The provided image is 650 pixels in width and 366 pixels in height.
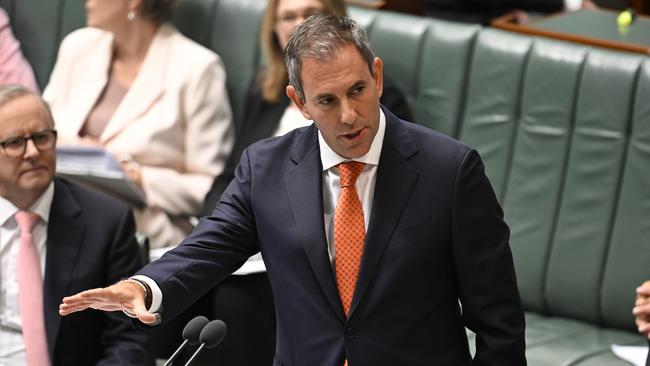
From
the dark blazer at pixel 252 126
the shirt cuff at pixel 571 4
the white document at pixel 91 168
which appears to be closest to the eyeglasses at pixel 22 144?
the white document at pixel 91 168

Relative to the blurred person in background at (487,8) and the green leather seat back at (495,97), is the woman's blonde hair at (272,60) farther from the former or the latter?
the blurred person in background at (487,8)

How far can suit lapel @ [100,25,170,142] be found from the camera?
3754mm

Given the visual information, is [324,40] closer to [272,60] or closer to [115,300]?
[115,300]

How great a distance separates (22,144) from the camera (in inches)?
113

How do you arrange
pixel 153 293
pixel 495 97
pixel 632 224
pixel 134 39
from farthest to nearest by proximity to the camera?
pixel 134 39
pixel 495 97
pixel 632 224
pixel 153 293

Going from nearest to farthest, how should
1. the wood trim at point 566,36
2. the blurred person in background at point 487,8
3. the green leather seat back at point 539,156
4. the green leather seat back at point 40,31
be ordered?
1. the green leather seat back at point 539,156
2. the wood trim at point 566,36
3. the green leather seat back at point 40,31
4. the blurred person in background at point 487,8

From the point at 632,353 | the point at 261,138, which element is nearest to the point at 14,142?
the point at 261,138

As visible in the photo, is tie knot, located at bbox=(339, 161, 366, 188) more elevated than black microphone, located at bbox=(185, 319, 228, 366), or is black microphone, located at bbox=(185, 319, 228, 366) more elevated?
tie knot, located at bbox=(339, 161, 366, 188)

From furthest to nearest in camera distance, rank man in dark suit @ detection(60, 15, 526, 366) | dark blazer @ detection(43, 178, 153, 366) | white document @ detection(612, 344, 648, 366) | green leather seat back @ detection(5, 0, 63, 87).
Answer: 1. green leather seat back @ detection(5, 0, 63, 87)
2. white document @ detection(612, 344, 648, 366)
3. dark blazer @ detection(43, 178, 153, 366)
4. man in dark suit @ detection(60, 15, 526, 366)

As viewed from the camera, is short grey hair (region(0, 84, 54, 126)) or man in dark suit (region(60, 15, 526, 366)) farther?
short grey hair (region(0, 84, 54, 126))

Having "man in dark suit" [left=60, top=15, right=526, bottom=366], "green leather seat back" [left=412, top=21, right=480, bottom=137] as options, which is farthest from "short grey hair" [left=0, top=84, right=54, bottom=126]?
"green leather seat back" [left=412, top=21, right=480, bottom=137]

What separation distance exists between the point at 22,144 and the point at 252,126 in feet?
3.00

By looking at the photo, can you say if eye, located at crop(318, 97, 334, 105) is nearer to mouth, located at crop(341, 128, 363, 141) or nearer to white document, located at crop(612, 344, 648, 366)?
mouth, located at crop(341, 128, 363, 141)

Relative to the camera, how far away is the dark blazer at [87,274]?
9.27ft
